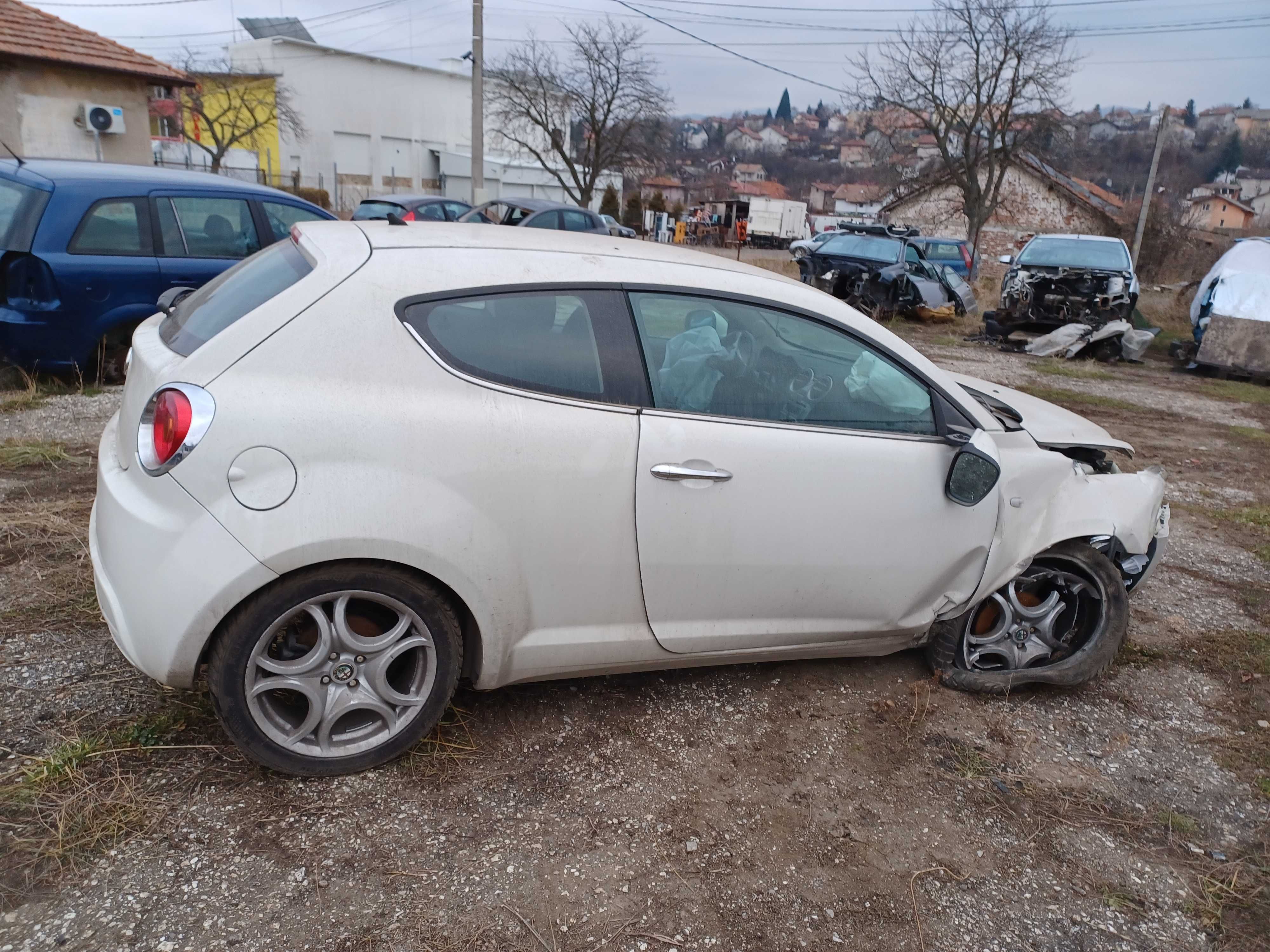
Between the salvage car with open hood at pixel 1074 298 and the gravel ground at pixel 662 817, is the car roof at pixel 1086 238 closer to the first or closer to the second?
the salvage car with open hood at pixel 1074 298

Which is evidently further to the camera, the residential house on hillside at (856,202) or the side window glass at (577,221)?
the residential house on hillside at (856,202)

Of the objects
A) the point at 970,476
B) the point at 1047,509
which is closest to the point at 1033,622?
the point at 1047,509

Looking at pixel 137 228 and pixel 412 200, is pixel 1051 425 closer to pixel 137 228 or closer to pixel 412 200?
pixel 137 228

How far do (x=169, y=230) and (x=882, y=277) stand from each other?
12027mm

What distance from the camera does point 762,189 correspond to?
74.1 metres

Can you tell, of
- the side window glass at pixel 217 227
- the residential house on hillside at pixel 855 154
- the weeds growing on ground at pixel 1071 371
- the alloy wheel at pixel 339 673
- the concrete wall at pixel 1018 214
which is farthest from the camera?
the concrete wall at pixel 1018 214

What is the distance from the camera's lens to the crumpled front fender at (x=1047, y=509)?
337 cm

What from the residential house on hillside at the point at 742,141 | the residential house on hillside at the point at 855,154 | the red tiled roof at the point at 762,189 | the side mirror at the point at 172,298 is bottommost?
the side mirror at the point at 172,298

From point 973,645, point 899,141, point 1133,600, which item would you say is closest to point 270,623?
point 973,645

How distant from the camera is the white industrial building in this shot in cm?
5019

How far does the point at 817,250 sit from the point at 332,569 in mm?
15133

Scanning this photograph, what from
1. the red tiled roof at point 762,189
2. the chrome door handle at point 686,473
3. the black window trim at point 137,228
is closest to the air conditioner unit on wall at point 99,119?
the black window trim at point 137,228

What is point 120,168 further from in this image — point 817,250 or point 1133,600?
point 817,250

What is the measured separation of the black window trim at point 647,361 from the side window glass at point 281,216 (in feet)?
17.3
